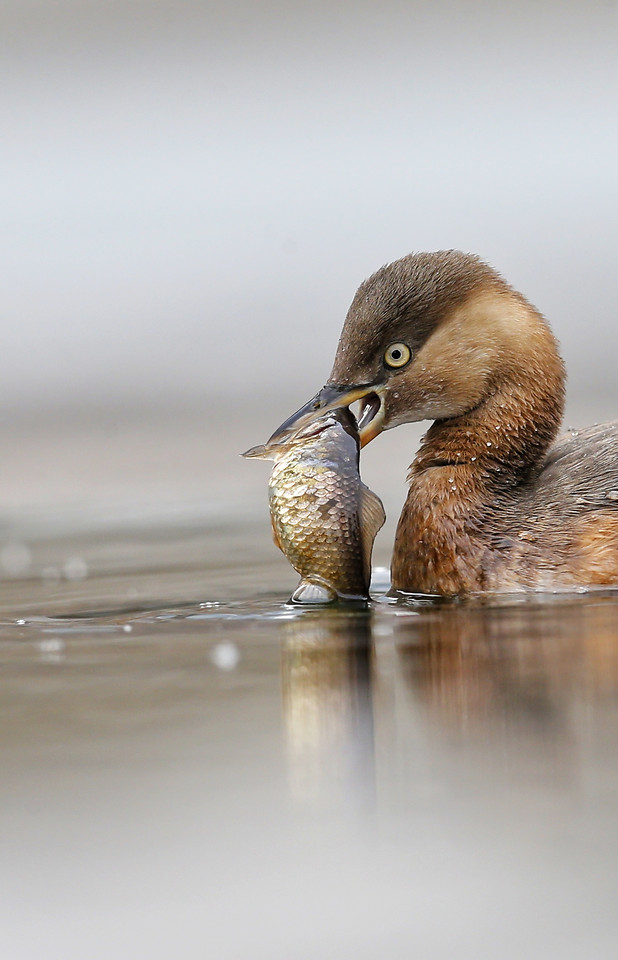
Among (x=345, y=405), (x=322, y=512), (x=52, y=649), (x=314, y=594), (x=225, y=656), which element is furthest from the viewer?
(x=345, y=405)

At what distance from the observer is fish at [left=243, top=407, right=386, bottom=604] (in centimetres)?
489

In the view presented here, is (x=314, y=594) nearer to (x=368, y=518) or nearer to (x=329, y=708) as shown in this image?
(x=368, y=518)

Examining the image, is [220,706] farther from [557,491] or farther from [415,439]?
[415,439]

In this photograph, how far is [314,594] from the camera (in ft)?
16.3

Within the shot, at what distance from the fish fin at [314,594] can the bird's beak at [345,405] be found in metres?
0.49

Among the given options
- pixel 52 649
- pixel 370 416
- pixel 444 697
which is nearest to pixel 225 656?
pixel 52 649

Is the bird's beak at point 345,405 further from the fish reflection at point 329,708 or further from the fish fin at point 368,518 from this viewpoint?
the fish reflection at point 329,708

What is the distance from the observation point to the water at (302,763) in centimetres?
247

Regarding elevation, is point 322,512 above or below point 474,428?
below

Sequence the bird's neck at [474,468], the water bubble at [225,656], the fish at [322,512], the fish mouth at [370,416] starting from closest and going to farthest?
the water bubble at [225,656]
the fish at [322,512]
the bird's neck at [474,468]
the fish mouth at [370,416]

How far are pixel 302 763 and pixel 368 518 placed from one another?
75.1 inches

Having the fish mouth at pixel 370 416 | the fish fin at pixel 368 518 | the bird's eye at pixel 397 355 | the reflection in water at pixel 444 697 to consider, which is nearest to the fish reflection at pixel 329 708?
the reflection in water at pixel 444 697

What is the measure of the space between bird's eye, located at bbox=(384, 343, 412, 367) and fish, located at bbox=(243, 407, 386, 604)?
0.40 metres

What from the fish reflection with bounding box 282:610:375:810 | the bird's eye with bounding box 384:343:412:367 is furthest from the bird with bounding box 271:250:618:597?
the fish reflection with bounding box 282:610:375:810
